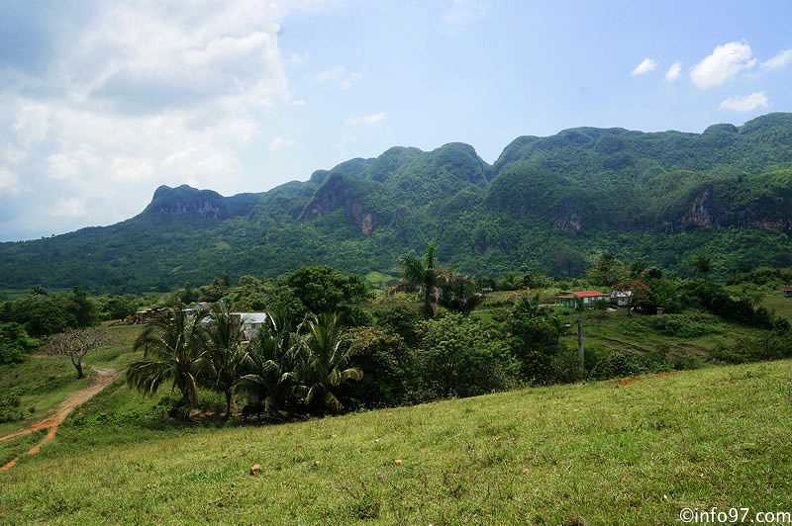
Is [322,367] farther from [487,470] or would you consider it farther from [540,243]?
[540,243]

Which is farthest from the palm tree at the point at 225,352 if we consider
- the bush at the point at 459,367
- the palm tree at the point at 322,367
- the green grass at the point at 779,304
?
the green grass at the point at 779,304

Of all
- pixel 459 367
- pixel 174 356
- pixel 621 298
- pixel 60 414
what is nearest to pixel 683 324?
pixel 621 298

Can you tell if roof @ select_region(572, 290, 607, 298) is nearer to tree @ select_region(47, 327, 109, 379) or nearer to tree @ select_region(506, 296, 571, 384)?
tree @ select_region(506, 296, 571, 384)

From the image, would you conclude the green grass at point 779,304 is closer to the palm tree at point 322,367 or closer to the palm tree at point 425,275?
the palm tree at point 425,275

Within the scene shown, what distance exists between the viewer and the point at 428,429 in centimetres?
1100

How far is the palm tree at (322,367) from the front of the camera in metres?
20.2

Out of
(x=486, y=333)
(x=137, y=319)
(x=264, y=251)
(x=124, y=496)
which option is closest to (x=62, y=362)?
(x=137, y=319)

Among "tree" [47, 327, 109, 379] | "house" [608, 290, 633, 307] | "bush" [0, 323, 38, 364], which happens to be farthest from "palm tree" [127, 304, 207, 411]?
"house" [608, 290, 633, 307]

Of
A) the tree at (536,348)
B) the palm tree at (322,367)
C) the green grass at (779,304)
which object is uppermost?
the palm tree at (322,367)

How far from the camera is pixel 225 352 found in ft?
70.3

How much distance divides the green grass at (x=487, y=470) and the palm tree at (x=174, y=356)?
768 cm

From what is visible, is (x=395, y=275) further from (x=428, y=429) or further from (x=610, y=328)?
(x=428, y=429)

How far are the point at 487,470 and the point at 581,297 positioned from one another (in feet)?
209

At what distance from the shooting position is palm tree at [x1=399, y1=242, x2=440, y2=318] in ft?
121
